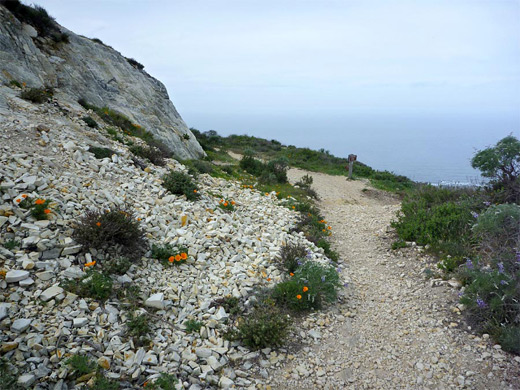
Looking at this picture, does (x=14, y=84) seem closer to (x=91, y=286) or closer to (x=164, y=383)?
(x=91, y=286)

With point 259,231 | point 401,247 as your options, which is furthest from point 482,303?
point 259,231

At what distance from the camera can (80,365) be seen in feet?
11.6

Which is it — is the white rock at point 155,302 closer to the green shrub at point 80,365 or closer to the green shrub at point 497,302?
the green shrub at point 80,365

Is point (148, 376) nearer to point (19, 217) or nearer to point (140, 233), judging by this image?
point (140, 233)

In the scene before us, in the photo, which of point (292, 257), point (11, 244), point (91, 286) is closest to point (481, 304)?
point (292, 257)

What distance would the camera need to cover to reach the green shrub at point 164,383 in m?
3.64

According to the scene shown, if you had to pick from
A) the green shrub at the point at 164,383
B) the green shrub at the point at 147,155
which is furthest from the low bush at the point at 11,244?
the green shrub at the point at 147,155

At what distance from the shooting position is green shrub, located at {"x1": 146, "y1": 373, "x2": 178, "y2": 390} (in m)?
3.64

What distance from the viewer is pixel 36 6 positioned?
14.0 m

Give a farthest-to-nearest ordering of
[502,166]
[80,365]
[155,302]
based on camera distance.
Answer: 1. [502,166]
2. [155,302]
3. [80,365]

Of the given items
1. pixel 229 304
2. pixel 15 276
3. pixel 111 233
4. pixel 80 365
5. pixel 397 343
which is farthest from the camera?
pixel 111 233

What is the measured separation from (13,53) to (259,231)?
10.7 m

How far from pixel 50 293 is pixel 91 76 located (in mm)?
12971

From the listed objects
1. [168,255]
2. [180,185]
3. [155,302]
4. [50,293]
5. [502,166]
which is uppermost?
[502,166]
